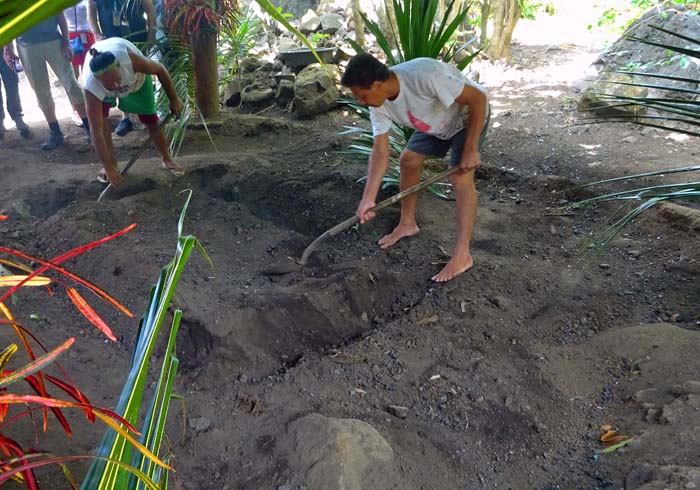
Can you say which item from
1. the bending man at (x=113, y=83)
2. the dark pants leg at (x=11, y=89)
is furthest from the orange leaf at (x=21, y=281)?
the dark pants leg at (x=11, y=89)

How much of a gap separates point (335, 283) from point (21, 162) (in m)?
2.94

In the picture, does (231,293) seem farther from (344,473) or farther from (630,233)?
(630,233)

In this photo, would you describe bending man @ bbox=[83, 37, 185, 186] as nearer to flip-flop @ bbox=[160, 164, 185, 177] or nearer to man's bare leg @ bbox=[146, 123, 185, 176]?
man's bare leg @ bbox=[146, 123, 185, 176]

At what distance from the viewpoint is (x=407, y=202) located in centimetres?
307

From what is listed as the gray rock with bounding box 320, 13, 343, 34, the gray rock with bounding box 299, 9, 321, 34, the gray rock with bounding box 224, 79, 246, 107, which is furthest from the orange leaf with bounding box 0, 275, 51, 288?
the gray rock with bounding box 320, 13, 343, 34

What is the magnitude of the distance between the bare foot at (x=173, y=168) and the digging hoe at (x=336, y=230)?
1.35 meters

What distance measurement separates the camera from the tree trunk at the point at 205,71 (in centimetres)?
466

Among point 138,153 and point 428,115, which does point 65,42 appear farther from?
point 428,115

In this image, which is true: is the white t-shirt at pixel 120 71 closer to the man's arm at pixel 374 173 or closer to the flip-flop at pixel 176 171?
the flip-flop at pixel 176 171

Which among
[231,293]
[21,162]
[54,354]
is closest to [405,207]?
[231,293]

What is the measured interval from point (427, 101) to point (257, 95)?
3.75 metres

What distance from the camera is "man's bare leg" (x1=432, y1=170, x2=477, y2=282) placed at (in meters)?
2.73

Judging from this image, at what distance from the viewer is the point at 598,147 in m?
4.28

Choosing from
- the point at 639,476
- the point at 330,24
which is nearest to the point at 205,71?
the point at 330,24
